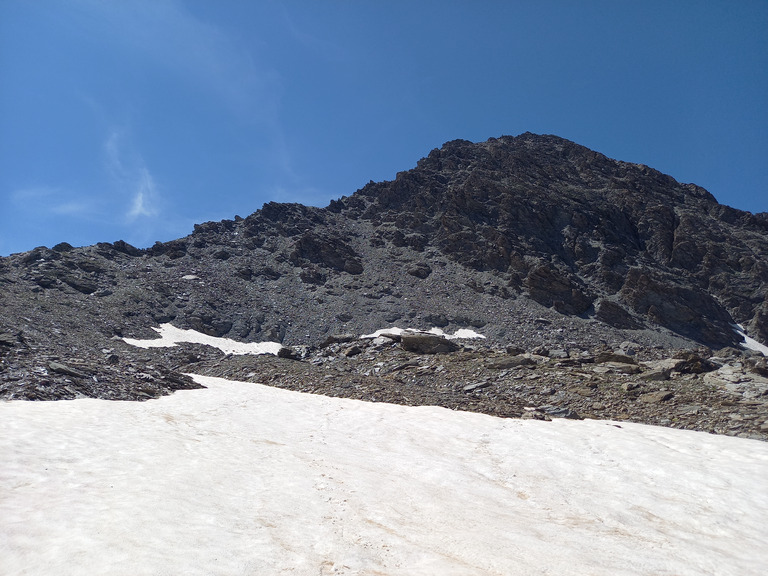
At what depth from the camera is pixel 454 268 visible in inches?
3265

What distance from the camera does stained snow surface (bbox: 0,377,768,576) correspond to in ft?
18.4

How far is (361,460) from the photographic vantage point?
11172 millimetres

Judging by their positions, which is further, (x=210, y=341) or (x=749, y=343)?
(x=749, y=343)

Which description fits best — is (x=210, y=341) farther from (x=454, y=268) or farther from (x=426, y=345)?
(x=454, y=268)

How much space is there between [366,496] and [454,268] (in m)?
76.0

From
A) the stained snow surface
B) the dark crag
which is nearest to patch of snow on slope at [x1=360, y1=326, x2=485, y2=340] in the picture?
the dark crag

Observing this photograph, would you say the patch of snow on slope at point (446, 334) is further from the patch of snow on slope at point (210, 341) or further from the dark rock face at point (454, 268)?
the patch of snow on slope at point (210, 341)

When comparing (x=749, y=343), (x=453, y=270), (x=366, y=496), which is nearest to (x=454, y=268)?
(x=453, y=270)

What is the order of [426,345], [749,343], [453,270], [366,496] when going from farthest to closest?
1. [453,270]
2. [749,343]
3. [426,345]
4. [366,496]

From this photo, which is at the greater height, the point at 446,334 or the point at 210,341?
the point at 446,334

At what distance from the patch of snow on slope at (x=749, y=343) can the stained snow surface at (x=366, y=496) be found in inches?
2986

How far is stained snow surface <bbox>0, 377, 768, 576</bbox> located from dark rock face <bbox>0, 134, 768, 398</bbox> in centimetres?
2238

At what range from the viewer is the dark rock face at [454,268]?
57.8 meters

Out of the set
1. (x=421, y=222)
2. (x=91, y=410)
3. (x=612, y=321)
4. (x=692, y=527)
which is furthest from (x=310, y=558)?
(x=421, y=222)
